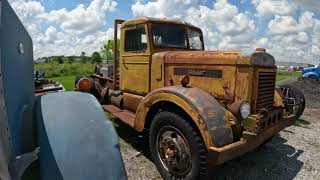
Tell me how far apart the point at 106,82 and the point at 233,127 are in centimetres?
459

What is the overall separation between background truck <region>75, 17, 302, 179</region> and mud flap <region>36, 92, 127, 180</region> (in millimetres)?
2168

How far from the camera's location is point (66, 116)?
189 centimetres

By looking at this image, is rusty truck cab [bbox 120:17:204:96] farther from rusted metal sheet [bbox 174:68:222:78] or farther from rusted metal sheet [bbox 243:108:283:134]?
rusted metal sheet [bbox 243:108:283:134]

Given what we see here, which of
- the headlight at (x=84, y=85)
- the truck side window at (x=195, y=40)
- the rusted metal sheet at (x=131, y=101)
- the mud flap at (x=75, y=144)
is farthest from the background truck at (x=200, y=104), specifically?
the mud flap at (x=75, y=144)

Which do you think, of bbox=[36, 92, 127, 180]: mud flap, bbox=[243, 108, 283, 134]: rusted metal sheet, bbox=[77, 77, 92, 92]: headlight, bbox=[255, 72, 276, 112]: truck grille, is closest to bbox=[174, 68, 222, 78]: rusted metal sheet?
bbox=[255, 72, 276, 112]: truck grille

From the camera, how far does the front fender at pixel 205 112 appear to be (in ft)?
12.9

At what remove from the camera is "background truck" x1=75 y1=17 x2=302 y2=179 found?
4.04m

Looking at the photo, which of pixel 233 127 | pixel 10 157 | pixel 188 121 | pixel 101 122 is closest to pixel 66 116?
pixel 101 122

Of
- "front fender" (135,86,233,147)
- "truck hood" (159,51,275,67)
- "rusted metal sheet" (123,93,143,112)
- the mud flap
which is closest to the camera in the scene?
the mud flap

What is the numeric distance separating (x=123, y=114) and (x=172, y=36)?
69.3 inches

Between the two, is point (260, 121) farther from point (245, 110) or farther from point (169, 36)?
point (169, 36)

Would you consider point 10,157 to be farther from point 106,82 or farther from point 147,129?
point 106,82

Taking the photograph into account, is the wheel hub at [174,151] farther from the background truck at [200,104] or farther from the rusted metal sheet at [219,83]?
the rusted metal sheet at [219,83]

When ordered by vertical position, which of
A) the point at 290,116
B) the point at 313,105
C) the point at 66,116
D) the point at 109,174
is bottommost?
the point at 313,105
